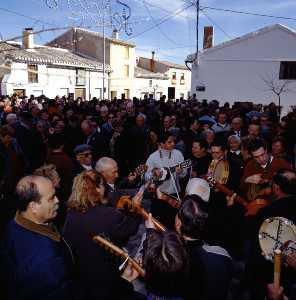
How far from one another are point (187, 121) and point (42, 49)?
84.4ft

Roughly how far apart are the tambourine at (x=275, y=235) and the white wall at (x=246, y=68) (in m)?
22.9

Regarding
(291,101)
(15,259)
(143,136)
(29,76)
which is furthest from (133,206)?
(29,76)

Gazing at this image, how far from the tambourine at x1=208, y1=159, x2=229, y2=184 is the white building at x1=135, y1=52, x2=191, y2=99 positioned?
38522 mm

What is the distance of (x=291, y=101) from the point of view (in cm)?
2397

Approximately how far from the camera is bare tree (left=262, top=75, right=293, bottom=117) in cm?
2370

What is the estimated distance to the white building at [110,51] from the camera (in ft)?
127

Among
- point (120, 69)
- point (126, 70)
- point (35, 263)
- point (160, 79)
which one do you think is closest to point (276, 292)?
point (35, 263)

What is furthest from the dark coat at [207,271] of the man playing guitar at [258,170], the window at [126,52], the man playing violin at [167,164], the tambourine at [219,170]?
the window at [126,52]

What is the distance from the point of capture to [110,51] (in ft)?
127

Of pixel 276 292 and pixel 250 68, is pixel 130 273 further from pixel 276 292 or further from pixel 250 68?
pixel 250 68

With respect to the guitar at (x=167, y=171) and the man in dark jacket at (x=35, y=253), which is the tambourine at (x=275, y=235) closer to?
the man in dark jacket at (x=35, y=253)

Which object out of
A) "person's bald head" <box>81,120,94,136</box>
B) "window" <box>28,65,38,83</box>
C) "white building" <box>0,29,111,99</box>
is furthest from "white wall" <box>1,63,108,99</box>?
"person's bald head" <box>81,120,94,136</box>

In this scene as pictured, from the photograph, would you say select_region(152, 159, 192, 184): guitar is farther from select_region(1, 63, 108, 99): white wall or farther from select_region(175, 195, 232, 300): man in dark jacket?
select_region(1, 63, 108, 99): white wall

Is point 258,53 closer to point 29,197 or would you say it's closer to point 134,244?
point 134,244
